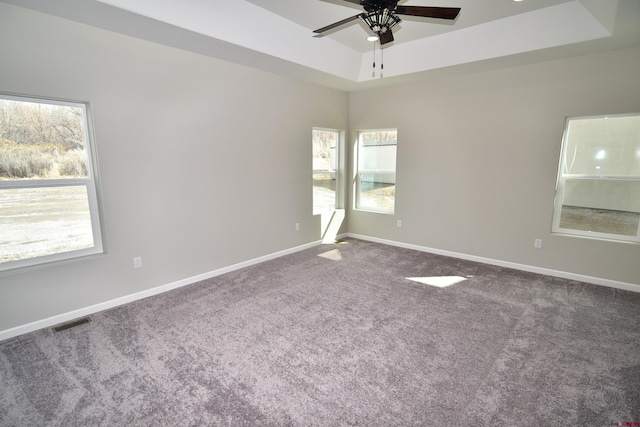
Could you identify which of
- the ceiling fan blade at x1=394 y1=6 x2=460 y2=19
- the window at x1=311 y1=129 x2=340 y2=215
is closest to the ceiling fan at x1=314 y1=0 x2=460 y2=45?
the ceiling fan blade at x1=394 y1=6 x2=460 y2=19

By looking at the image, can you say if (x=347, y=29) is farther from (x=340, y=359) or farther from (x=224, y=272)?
(x=340, y=359)

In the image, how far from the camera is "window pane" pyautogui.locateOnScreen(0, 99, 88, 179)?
2414 millimetres

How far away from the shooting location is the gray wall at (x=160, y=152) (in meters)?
2.49

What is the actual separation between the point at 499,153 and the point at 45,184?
4.91 metres

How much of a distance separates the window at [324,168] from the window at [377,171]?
0.46 m

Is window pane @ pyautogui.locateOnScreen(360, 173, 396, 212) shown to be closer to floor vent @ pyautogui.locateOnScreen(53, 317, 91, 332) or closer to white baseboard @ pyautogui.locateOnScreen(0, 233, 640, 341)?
white baseboard @ pyautogui.locateOnScreen(0, 233, 640, 341)

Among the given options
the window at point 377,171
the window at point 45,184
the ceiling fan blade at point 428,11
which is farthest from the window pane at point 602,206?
the window at point 45,184

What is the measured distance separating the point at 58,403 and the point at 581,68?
17.8ft

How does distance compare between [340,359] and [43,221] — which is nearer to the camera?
[340,359]

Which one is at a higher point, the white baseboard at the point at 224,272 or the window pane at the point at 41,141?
the window pane at the point at 41,141

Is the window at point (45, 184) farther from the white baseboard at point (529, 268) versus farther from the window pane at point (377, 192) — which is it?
the white baseboard at point (529, 268)

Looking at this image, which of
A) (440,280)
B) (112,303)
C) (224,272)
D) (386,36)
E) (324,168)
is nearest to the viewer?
(386,36)

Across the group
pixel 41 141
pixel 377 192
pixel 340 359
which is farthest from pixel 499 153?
pixel 41 141

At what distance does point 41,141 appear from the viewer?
255 centimetres
